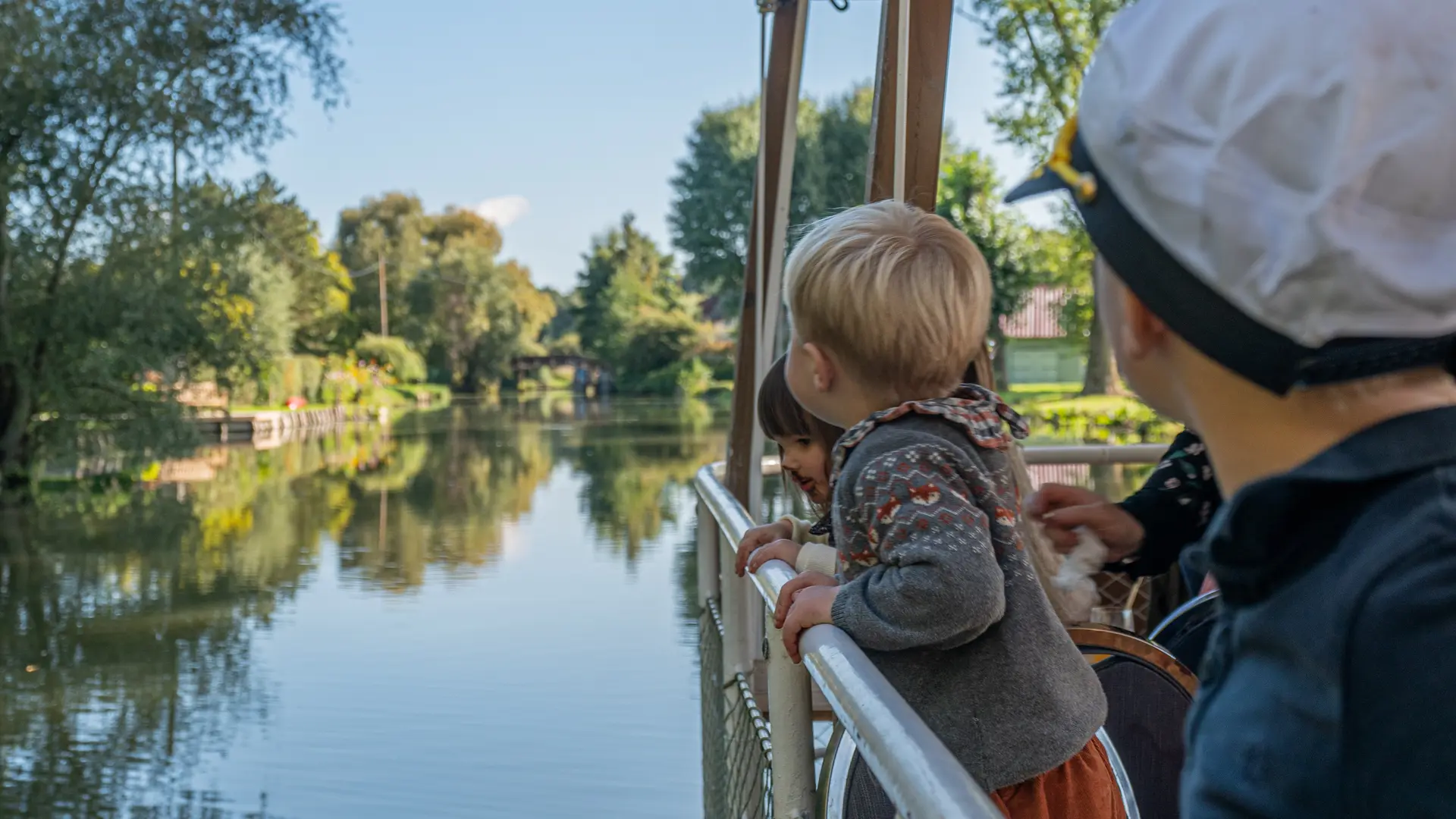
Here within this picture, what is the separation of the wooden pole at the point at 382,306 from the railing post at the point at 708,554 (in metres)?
50.3

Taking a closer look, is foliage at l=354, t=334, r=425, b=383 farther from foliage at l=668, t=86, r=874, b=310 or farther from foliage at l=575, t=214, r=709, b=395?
foliage at l=668, t=86, r=874, b=310

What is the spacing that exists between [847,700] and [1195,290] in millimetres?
516

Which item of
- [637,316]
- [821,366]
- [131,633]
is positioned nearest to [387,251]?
[637,316]

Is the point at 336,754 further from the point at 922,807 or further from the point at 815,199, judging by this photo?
the point at 922,807

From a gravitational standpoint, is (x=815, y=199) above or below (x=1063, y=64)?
below

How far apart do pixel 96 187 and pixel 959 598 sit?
15.6 meters

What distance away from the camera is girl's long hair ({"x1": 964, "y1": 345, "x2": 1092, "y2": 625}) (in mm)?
1446

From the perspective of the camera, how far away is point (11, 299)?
48.6 feet

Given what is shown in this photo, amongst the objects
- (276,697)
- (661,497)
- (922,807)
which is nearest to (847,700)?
(922,807)

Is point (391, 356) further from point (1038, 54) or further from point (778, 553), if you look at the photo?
point (778, 553)

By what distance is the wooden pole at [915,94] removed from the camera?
259 cm

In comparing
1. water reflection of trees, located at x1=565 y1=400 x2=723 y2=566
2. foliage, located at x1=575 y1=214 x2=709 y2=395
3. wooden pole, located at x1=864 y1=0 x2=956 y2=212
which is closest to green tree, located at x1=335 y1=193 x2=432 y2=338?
foliage, located at x1=575 y1=214 x2=709 y2=395

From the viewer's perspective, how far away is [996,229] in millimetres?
21109

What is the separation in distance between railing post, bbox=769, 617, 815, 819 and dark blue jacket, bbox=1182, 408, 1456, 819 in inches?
37.1
